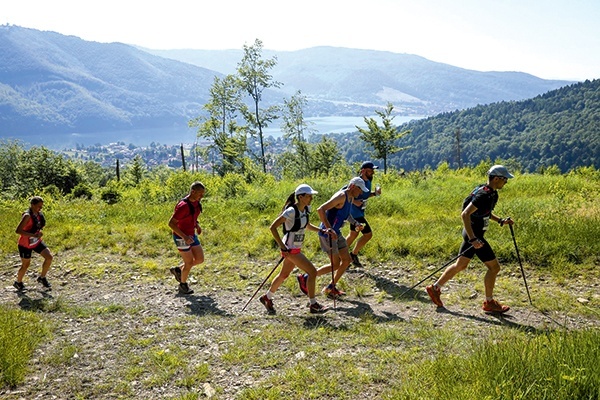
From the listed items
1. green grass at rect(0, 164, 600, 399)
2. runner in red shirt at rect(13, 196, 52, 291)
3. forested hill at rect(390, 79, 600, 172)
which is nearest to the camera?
green grass at rect(0, 164, 600, 399)

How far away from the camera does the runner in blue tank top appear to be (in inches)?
292

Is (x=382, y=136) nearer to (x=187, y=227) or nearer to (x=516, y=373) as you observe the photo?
(x=187, y=227)

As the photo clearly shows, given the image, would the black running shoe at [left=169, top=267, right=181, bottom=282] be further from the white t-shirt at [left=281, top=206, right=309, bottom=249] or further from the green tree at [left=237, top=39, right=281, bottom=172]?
the green tree at [left=237, top=39, right=281, bottom=172]

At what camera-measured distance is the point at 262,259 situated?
10820mm

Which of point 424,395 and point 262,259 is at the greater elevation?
point 424,395

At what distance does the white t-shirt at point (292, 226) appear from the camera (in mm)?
7008

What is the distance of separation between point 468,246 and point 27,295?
848 centimetres

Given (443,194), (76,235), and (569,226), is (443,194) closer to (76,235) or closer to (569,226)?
(569,226)

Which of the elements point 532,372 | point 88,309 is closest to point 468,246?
point 532,372

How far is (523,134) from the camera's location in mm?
153125

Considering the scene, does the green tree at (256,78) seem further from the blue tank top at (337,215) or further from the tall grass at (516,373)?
the tall grass at (516,373)

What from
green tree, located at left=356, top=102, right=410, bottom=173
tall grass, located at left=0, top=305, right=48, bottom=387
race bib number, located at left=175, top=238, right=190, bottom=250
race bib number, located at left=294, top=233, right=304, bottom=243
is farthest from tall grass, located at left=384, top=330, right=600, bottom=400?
green tree, located at left=356, top=102, right=410, bottom=173

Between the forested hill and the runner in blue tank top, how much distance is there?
11965 centimetres

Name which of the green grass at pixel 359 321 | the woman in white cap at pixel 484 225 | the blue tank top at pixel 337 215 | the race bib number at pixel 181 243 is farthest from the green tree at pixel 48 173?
the woman in white cap at pixel 484 225
